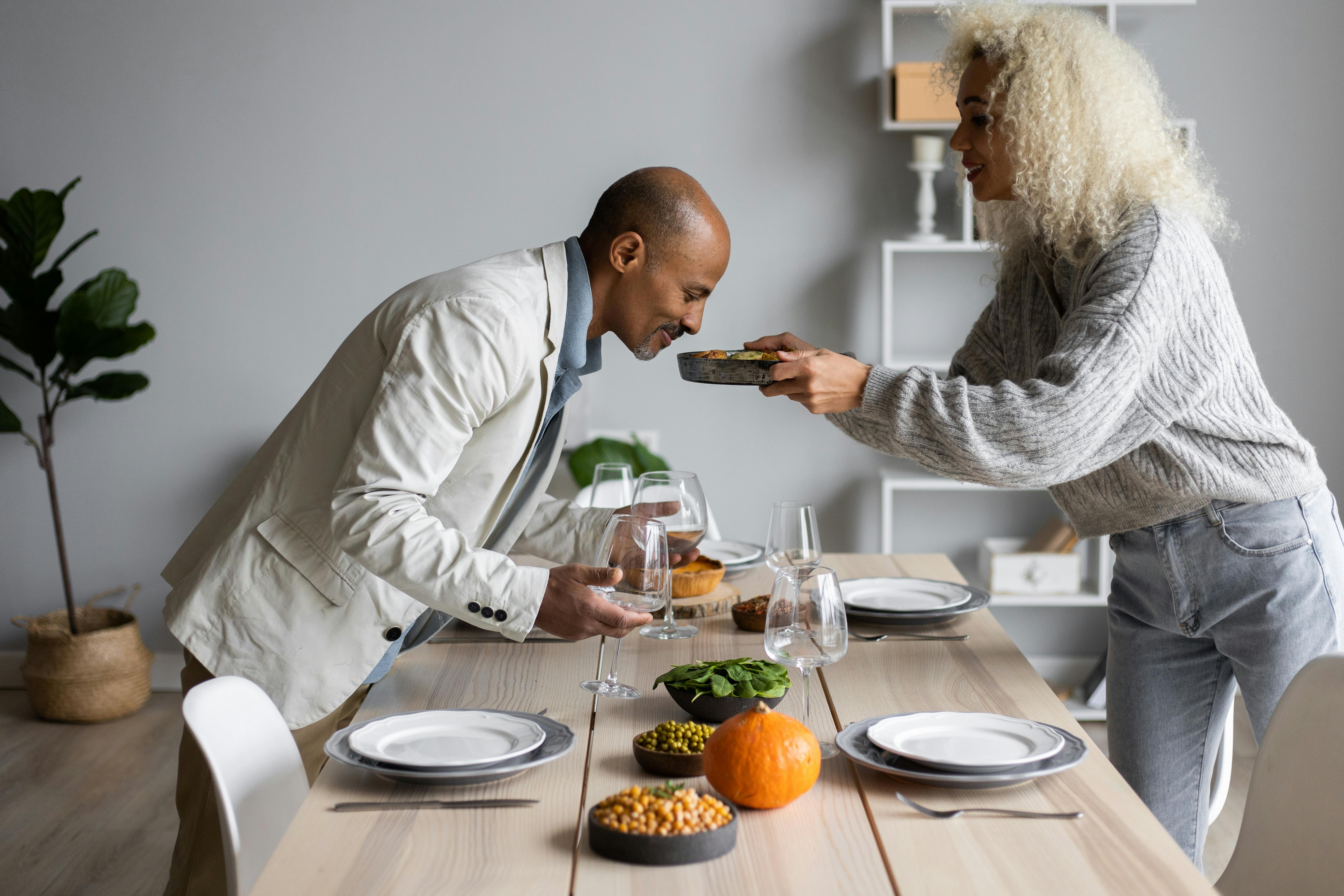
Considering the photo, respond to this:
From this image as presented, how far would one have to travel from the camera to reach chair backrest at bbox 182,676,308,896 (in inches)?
47.1

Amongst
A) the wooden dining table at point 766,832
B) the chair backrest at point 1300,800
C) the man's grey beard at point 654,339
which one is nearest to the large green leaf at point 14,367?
the man's grey beard at point 654,339

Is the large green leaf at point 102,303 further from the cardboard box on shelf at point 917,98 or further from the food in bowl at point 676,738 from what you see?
the food in bowl at point 676,738

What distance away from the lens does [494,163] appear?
11.6ft

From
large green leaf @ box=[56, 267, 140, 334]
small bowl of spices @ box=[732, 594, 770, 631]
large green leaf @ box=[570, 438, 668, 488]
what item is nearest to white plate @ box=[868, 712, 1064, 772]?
small bowl of spices @ box=[732, 594, 770, 631]

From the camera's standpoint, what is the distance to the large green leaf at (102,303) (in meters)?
3.22

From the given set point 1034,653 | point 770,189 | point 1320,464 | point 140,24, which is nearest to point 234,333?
point 140,24

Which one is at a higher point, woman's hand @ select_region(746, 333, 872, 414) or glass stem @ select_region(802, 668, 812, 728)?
woman's hand @ select_region(746, 333, 872, 414)

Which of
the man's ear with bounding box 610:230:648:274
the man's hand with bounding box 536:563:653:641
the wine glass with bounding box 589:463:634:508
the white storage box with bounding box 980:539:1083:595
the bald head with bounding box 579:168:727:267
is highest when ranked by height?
the bald head with bounding box 579:168:727:267

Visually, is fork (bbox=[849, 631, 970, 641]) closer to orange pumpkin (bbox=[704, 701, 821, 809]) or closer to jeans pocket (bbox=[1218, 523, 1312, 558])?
jeans pocket (bbox=[1218, 523, 1312, 558])

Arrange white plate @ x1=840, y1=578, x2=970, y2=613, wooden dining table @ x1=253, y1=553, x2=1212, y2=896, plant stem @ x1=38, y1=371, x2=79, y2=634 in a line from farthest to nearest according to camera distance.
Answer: plant stem @ x1=38, y1=371, x2=79, y2=634 → white plate @ x1=840, y1=578, x2=970, y2=613 → wooden dining table @ x1=253, y1=553, x2=1212, y2=896

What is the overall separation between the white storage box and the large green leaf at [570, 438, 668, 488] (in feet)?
3.57

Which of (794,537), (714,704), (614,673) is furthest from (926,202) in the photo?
(714,704)

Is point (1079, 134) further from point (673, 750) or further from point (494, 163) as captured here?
point (494, 163)

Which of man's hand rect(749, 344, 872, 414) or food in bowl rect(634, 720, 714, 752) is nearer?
food in bowl rect(634, 720, 714, 752)
